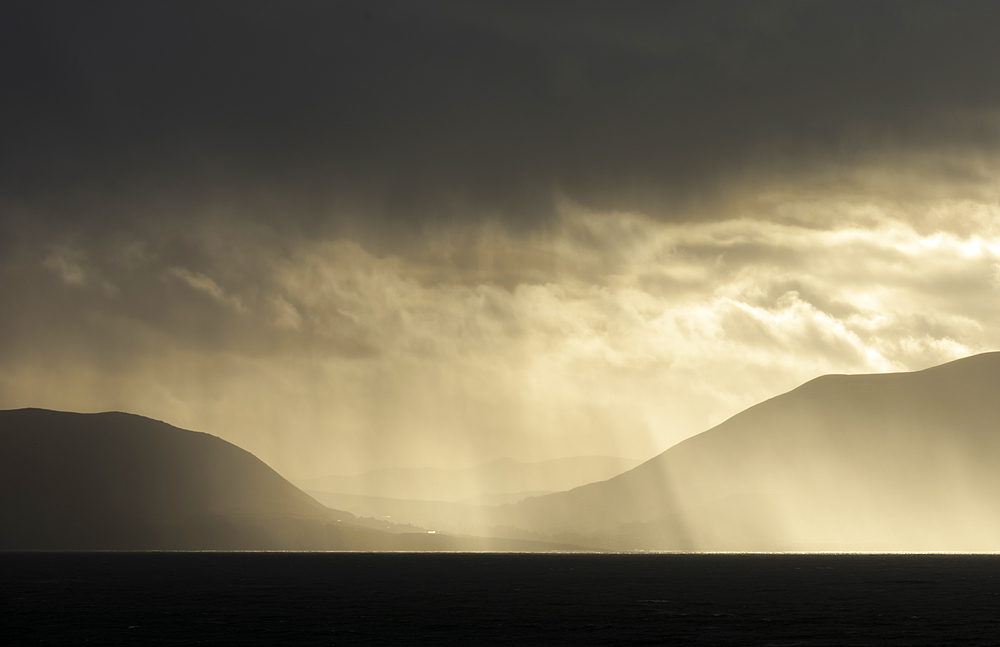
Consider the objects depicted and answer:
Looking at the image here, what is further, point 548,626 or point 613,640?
point 548,626

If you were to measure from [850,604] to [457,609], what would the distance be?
82971 mm

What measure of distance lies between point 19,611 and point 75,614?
12.5 m

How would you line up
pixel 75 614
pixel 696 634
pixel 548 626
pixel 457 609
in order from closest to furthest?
pixel 696 634 → pixel 548 626 → pixel 75 614 → pixel 457 609

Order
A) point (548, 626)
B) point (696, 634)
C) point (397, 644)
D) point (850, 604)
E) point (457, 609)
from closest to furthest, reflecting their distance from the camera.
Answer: point (397, 644)
point (696, 634)
point (548, 626)
point (457, 609)
point (850, 604)

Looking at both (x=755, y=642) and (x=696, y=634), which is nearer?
(x=755, y=642)

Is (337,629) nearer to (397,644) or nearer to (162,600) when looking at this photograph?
(397,644)

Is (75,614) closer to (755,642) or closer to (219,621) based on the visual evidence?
(219,621)

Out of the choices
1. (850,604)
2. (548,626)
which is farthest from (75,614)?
(850,604)

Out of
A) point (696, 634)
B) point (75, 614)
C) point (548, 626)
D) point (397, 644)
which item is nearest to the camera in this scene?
point (397, 644)

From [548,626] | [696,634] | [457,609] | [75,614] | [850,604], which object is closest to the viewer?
[696,634]

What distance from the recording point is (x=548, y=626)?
141000 millimetres

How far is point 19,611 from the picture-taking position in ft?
536

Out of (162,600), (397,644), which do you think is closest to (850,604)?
(397,644)

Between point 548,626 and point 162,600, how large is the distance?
3883 inches
